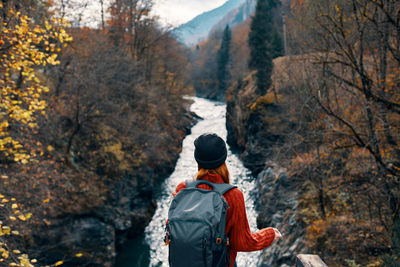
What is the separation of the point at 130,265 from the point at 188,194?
31.3ft

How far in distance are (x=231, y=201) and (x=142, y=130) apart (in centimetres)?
1491

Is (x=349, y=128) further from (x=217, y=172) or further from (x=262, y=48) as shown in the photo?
(x=262, y=48)

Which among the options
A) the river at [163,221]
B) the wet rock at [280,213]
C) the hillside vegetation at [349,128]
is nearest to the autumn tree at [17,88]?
the river at [163,221]

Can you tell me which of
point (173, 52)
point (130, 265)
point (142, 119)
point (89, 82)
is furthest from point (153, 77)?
point (130, 265)

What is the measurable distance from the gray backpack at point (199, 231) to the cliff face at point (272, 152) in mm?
4199

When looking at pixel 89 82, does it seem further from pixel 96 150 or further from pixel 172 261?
pixel 172 261

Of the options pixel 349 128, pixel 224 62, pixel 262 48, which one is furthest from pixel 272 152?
pixel 224 62

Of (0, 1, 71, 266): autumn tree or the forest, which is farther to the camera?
the forest

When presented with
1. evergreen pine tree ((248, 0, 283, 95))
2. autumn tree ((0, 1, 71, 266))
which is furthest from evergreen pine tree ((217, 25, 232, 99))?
autumn tree ((0, 1, 71, 266))

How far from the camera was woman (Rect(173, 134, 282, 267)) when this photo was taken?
2.07 metres

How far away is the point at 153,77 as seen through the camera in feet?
79.5

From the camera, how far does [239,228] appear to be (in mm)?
2082

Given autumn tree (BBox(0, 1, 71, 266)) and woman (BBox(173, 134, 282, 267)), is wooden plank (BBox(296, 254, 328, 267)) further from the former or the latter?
autumn tree (BBox(0, 1, 71, 266))

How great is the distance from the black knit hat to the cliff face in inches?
159
